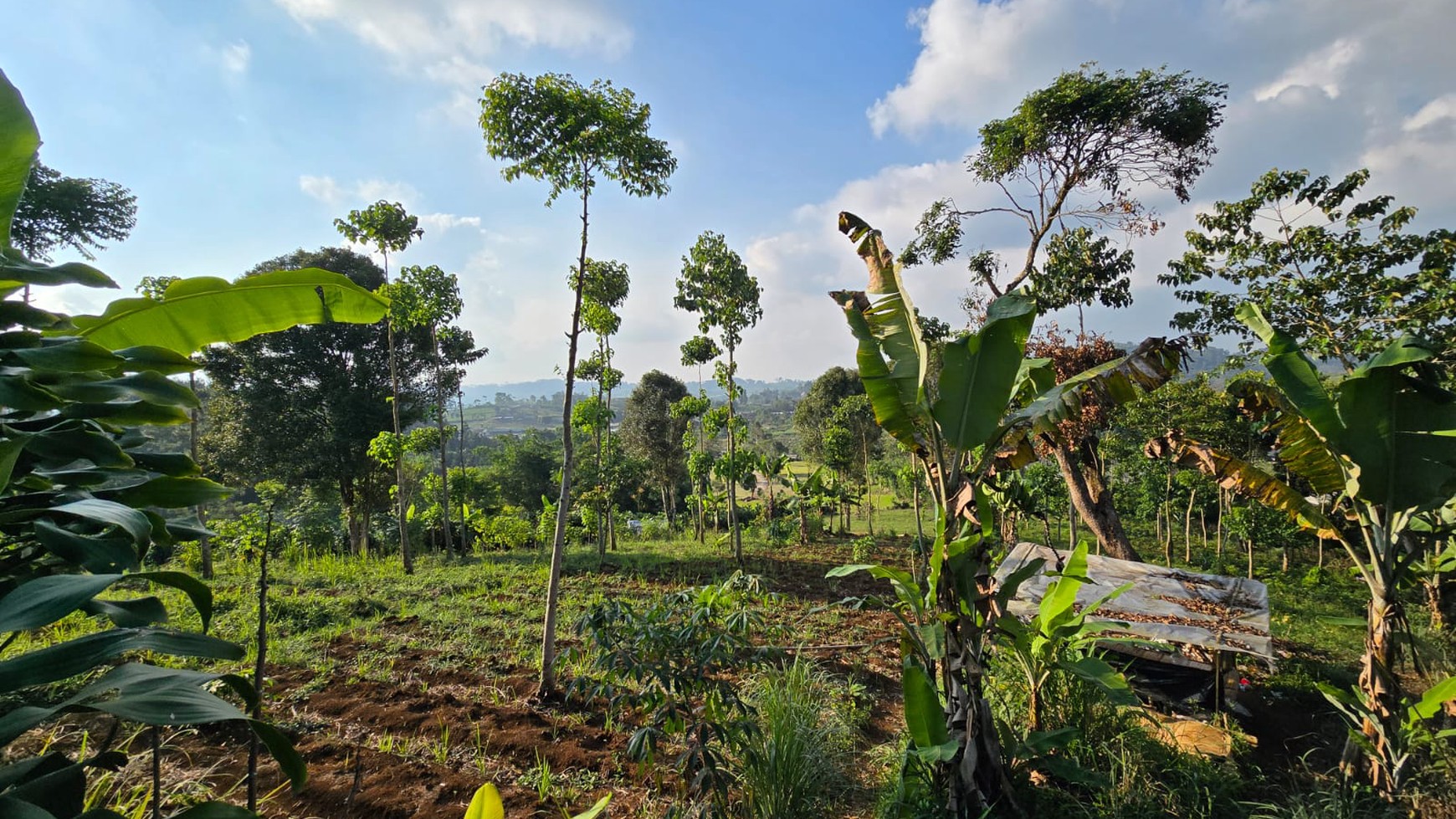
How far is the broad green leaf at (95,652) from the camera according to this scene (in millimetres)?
802

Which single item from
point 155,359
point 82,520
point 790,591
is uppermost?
point 155,359

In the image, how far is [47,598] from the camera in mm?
877

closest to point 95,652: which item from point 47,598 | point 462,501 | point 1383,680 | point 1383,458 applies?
point 47,598

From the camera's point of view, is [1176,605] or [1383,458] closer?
[1383,458]

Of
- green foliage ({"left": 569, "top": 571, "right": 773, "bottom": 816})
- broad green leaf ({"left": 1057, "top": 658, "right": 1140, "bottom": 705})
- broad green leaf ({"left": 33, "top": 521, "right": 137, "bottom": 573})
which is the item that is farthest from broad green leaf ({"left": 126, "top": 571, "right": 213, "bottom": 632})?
broad green leaf ({"left": 1057, "top": 658, "right": 1140, "bottom": 705})

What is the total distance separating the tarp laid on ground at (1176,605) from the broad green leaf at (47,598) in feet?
14.3

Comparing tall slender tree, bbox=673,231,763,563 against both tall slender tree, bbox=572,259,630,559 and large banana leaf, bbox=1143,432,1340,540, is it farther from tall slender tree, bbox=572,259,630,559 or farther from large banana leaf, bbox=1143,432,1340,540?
large banana leaf, bbox=1143,432,1340,540

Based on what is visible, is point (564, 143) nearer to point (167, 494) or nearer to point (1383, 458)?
point (167, 494)

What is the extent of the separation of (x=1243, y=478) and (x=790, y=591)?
17.7 ft

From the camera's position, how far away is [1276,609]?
7.07 m

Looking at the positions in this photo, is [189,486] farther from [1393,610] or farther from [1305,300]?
[1305,300]

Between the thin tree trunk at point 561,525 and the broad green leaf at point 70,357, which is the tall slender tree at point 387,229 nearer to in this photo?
the thin tree trunk at point 561,525

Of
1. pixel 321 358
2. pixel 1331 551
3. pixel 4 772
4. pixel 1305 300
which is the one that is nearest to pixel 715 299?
pixel 1305 300

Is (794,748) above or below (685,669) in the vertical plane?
below
